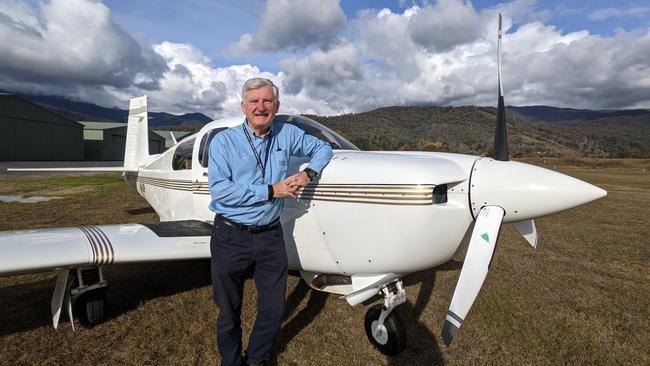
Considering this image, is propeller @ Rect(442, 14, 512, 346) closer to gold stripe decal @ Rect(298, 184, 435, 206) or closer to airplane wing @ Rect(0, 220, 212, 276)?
gold stripe decal @ Rect(298, 184, 435, 206)

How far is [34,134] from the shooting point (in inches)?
1561

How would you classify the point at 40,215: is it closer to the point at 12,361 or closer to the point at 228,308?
the point at 12,361

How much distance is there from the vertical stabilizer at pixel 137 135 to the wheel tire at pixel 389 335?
21.6 feet

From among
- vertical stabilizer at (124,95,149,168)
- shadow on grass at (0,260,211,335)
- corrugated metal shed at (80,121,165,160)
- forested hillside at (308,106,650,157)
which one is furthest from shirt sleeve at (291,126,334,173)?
forested hillside at (308,106,650,157)

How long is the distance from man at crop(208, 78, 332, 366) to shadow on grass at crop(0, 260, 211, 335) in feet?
6.71

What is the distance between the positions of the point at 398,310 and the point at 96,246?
305 centimetres

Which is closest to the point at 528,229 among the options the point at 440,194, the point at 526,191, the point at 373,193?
the point at 526,191

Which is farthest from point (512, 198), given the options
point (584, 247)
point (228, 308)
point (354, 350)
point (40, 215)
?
point (40, 215)

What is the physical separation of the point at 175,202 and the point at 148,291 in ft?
3.85

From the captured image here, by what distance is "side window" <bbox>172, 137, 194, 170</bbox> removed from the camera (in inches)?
186

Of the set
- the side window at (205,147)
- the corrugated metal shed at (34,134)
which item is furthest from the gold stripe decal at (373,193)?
the corrugated metal shed at (34,134)

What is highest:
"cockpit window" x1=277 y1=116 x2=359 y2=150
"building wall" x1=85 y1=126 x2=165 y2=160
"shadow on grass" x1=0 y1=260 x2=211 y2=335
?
"building wall" x1=85 y1=126 x2=165 y2=160

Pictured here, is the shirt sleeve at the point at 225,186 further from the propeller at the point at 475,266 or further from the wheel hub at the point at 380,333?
the wheel hub at the point at 380,333

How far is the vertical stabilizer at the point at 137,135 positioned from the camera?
8.12 meters
